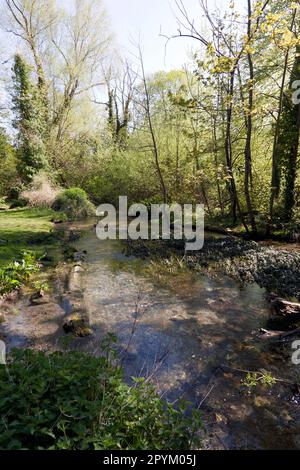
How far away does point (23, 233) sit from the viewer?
10.3 meters

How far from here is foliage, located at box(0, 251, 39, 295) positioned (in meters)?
6.07

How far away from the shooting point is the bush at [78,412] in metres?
1.90

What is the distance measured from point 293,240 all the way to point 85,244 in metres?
6.68

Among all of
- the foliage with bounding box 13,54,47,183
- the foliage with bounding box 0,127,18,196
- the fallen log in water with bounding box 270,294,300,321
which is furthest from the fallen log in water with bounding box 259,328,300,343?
the foliage with bounding box 0,127,18,196

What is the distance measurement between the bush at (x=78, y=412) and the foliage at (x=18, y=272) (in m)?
3.88

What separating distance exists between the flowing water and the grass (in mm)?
2293

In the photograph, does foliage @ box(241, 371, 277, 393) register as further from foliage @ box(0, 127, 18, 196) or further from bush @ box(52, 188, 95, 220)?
foliage @ box(0, 127, 18, 196)

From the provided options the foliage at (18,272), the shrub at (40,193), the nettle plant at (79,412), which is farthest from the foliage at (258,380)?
the shrub at (40,193)

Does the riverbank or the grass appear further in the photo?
the grass

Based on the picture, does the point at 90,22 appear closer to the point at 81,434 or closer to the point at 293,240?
the point at 293,240

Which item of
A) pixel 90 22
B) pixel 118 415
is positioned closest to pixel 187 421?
pixel 118 415

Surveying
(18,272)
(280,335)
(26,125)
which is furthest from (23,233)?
(26,125)

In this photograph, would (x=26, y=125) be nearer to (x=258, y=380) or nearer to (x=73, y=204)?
(x=73, y=204)

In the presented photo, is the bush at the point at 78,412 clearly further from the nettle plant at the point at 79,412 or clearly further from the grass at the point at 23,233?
the grass at the point at 23,233
